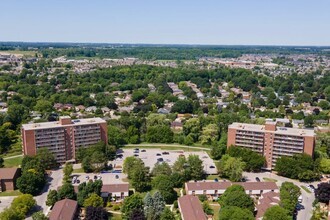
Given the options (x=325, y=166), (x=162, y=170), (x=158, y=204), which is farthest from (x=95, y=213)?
(x=325, y=166)

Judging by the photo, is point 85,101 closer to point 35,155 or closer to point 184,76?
point 35,155

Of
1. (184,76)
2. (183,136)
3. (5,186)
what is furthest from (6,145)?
(184,76)

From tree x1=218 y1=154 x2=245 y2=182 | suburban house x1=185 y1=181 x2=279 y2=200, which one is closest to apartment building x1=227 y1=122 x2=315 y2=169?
tree x1=218 y1=154 x2=245 y2=182

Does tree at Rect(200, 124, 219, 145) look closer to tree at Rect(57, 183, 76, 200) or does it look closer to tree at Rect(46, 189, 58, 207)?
tree at Rect(57, 183, 76, 200)

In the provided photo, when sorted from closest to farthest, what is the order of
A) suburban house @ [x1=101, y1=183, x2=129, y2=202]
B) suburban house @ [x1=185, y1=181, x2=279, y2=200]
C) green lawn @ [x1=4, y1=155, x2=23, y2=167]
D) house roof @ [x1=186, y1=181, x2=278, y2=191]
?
1. suburban house @ [x1=101, y1=183, x2=129, y2=202]
2. suburban house @ [x1=185, y1=181, x2=279, y2=200]
3. house roof @ [x1=186, y1=181, x2=278, y2=191]
4. green lawn @ [x1=4, y1=155, x2=23, y2=167]

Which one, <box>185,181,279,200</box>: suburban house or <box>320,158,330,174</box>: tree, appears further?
<box>320,158,330,174</box>: tree

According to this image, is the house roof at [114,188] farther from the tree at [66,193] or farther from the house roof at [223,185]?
the house roof at [223,185]
